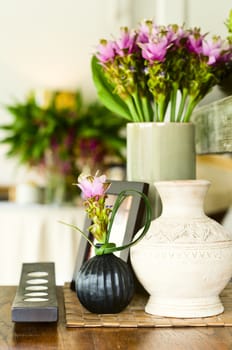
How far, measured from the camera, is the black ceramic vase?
0.99 metres

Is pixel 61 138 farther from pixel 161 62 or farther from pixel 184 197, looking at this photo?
pixel 184 197

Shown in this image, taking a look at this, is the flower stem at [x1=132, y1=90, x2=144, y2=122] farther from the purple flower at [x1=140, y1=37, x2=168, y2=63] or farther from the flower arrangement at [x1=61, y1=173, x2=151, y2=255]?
the flower arrangement at [x1=61, y1=173, x2=151, y2=255]

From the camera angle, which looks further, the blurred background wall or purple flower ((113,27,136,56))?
the blurred background wall

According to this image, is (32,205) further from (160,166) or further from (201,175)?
(160,166)

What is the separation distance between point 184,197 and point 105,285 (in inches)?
6.7

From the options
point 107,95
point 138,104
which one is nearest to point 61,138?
point 107,95

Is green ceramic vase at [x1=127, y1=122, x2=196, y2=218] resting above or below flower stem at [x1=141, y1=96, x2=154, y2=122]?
below

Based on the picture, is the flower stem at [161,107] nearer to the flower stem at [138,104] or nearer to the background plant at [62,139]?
the flower stem at [138,104]

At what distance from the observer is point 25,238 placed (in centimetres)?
300

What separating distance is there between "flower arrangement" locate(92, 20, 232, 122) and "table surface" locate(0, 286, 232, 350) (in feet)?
1.41

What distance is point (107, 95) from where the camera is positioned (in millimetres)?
1363

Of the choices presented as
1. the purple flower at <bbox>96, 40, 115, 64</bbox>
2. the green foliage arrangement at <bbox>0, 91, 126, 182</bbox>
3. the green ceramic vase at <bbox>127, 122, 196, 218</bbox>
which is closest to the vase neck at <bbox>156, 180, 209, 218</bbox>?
the green ceramic vase at <bbox>127, 122, 196, 218</bbox>

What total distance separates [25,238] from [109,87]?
5.62 ft

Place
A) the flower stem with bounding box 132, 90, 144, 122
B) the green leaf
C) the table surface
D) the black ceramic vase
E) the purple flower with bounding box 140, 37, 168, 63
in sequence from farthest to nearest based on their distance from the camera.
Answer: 1. the green leaf
2. the flower stem with bounding box 132, 90, 144, 122
3. the purple flower with bounding box 140, 37, 168, 63
4. the black ceramic vase
5. the table surface
